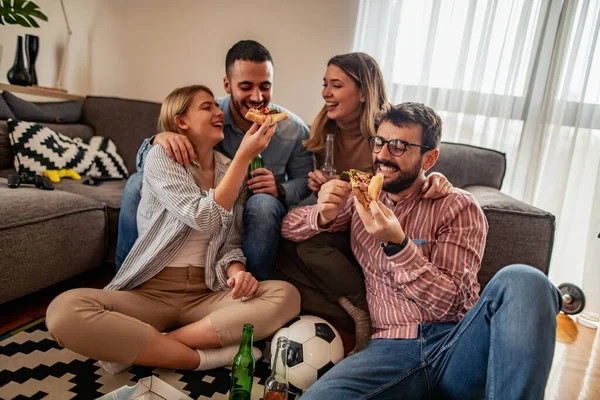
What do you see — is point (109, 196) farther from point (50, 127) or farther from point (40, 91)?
point (40, 91)

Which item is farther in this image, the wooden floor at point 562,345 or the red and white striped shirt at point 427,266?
the wooden floor at point 562,345

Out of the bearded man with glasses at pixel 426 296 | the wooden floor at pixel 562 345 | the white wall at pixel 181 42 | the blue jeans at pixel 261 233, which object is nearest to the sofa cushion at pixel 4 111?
the white wall at pixel 181 42

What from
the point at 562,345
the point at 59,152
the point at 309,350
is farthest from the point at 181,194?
the point at 562,345

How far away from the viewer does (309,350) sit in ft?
4.94

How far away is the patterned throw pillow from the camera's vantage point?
2.50 m

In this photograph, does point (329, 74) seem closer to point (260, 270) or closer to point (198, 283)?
→ point (260, 270)

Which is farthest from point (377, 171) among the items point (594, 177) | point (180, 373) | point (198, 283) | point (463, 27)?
point (594, 177)

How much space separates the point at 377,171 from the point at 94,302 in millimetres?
990

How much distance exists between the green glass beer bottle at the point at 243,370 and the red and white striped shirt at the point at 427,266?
0.39 metres

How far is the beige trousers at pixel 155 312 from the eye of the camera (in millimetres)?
1434

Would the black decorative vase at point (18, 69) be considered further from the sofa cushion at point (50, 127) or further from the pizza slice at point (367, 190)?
the pizza slice at point (367, 190)

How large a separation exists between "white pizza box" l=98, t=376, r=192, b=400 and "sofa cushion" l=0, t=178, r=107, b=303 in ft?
2.75

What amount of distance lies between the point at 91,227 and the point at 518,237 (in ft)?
5.99

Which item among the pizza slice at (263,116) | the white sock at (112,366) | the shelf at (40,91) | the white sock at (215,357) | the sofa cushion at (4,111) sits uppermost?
the pizza slice at (263,116)
